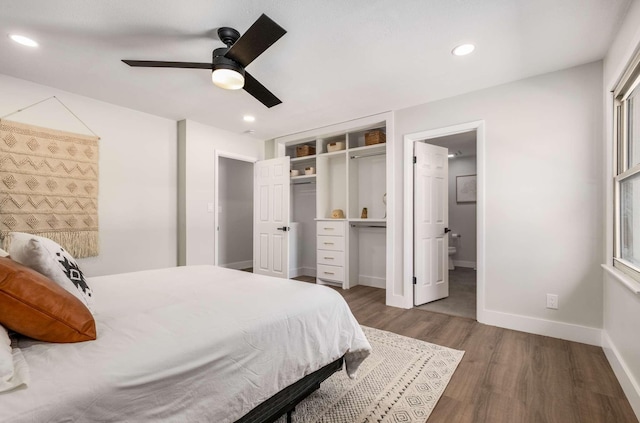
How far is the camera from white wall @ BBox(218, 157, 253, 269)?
19.1 feet

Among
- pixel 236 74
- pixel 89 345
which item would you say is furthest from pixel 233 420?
pixel 236 74

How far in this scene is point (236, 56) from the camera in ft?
6.25

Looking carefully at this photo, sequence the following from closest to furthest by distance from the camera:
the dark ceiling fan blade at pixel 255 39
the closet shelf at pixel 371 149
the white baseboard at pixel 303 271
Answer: the dark ceiling fan blade at pixel 255 39
the closet shelf at pixel 371 149
the white baseboard at pixel 303 271

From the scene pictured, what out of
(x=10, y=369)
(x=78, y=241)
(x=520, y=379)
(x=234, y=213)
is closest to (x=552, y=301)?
(x=520, y=379)

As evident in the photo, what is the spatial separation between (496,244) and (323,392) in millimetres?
2219

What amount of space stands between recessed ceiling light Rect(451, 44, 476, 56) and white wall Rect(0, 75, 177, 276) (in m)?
3.54

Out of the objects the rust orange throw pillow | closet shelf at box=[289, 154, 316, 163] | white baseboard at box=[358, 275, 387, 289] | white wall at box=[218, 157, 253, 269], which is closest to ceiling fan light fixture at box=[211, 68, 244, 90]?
the rust orange throw pillow

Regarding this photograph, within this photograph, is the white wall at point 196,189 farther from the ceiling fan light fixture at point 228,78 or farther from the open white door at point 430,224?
the open white door at point 430,224

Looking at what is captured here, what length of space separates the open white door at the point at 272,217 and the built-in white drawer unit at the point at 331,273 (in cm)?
53

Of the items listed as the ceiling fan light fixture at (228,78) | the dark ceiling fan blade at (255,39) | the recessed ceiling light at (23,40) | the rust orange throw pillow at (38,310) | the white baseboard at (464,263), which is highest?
the recessed ceiling light at (23,40)

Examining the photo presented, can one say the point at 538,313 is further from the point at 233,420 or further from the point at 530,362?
the point at 233,420

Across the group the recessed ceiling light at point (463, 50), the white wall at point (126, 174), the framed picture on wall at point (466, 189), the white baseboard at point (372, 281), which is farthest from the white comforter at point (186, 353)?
the framed picture on wall at point (466, 189)

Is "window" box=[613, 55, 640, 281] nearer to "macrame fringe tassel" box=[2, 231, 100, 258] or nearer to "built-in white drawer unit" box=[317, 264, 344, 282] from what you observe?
"built-in white drawer unit" box=[317, 264, 344, 282]

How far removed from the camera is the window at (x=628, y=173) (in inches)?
74.1
